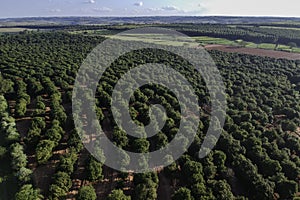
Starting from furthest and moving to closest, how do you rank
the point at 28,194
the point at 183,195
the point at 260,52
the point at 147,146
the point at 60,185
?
the point at 260,52 → the point at 147,146 → the point at 60,185 → the point at 183,195 → the point at 28,194

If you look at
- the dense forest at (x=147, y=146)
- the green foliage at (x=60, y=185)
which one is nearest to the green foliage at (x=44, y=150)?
the dense forest at (x=147, y=146)

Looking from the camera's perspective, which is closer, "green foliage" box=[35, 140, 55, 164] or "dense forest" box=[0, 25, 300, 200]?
"dense forest" box=[0, 25, 300, 200]

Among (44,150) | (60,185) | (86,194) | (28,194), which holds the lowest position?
(86,194)

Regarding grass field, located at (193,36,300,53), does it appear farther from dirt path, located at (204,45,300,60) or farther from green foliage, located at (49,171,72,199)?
green foliage, located at (49,171,72,199)

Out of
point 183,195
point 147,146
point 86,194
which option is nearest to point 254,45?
point 147,146

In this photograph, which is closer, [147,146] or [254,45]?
[147,146]

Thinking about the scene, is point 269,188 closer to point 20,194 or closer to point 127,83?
point 20,194

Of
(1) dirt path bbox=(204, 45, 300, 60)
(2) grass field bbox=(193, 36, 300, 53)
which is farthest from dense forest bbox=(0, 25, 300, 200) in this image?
(2) grass field bbox=(193, 36, 300, 53)

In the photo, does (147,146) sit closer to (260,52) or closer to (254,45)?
(260,52)

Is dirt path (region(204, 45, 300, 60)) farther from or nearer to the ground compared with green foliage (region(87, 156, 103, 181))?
farther from the ground
